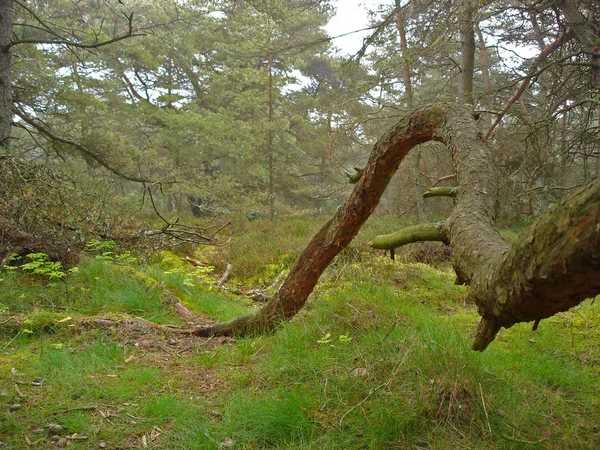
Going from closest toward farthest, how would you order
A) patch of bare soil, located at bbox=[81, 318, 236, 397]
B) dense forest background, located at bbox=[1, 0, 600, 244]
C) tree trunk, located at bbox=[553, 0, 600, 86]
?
1. patch of bare soil, located at bbox=[81, 318, 236, 397]
2. tree trunk, located at bbox=[553, 0, 600, 86]
3. dense forest background, located at bbox=[1, 0, 600, 244]

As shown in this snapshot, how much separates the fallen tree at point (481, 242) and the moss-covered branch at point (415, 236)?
0.05 feet

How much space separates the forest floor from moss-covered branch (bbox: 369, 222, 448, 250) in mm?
690

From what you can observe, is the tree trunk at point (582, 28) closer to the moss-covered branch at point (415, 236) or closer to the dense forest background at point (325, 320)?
the dense forest background at point (325, 320)

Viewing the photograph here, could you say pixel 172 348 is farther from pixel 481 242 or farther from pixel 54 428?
pixel 481 242

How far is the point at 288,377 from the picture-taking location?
3061mm

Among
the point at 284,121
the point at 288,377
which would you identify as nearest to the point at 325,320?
the point at 288,377

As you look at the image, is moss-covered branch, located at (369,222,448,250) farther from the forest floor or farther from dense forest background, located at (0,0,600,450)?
the forest floor

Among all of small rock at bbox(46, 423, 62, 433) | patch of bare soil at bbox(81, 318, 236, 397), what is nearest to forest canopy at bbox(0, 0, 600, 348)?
patch of bare soil at bbox(81, 318, 236, 397)

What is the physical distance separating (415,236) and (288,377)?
4.72 feet

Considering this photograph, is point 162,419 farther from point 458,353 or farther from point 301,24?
point 301,24

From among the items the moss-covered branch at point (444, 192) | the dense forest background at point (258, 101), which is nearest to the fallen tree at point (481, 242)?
the moss-covered branch at point (444, 192)

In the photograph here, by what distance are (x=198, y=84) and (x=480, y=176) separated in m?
18.5

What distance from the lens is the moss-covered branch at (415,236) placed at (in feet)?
8.64

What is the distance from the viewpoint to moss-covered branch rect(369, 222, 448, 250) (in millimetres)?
2633
